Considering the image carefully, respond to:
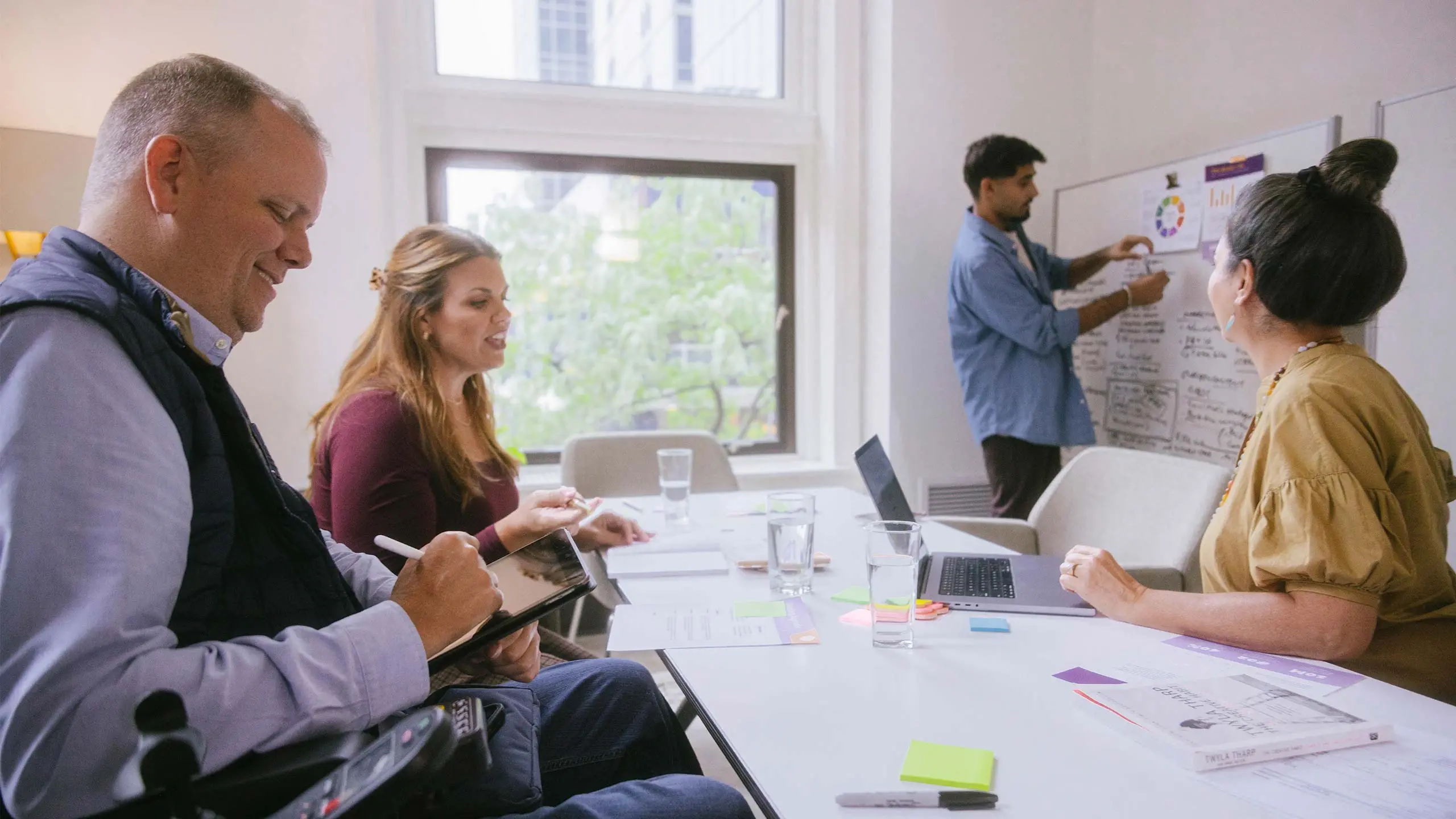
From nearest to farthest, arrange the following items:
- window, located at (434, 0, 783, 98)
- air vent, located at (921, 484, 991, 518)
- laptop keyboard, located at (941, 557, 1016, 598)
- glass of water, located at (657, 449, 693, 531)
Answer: laptop keyboard, located at (941, 557, 1016, 598), glass of water, located at (657, 449, 693, 531), window, located at (434, 0, 783, 98), air vent, located at (921, 484, 991, 518)

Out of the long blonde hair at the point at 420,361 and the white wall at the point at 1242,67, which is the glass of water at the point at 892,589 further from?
the white wall at the point at 1242,67

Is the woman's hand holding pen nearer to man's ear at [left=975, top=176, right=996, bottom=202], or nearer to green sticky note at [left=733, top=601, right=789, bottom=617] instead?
green sticky note at [left=733, top=601, right=789, bottom=617]

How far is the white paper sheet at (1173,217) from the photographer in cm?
288

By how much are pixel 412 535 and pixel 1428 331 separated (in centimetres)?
251

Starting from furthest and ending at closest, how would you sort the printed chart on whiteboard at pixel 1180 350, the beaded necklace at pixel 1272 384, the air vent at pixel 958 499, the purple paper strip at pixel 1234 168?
the air vent at pixel 958 499, the printed chart on whiteboard at pixel 1180 350, the purple paper strip at pixel 1234 168, the beaded necklace at pixel 1272 384

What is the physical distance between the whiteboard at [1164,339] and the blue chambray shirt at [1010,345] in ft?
0.91

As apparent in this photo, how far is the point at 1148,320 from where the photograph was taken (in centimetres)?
312

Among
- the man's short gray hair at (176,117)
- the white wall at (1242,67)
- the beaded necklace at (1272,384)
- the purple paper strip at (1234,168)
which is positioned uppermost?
the white wall at (1242,67)

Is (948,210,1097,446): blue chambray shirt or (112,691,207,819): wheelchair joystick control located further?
(948,210,1097,446): blue chambray shirt

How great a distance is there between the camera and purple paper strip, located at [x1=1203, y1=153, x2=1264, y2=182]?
2.65m

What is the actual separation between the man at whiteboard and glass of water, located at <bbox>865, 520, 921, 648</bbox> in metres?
1.93

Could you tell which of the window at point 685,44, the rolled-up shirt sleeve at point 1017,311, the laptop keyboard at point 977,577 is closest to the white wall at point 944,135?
the rolled-up shirt sleeve at point 1017,311

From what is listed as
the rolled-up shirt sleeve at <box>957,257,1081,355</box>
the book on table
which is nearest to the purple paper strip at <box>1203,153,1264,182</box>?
the rolled-up shirt sleeve at <box>957,257,1081,355</box>

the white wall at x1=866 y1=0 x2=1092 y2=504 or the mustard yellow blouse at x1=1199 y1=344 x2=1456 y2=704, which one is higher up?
the white wall at x1=866 y1=0 x2=1092 y2=504
